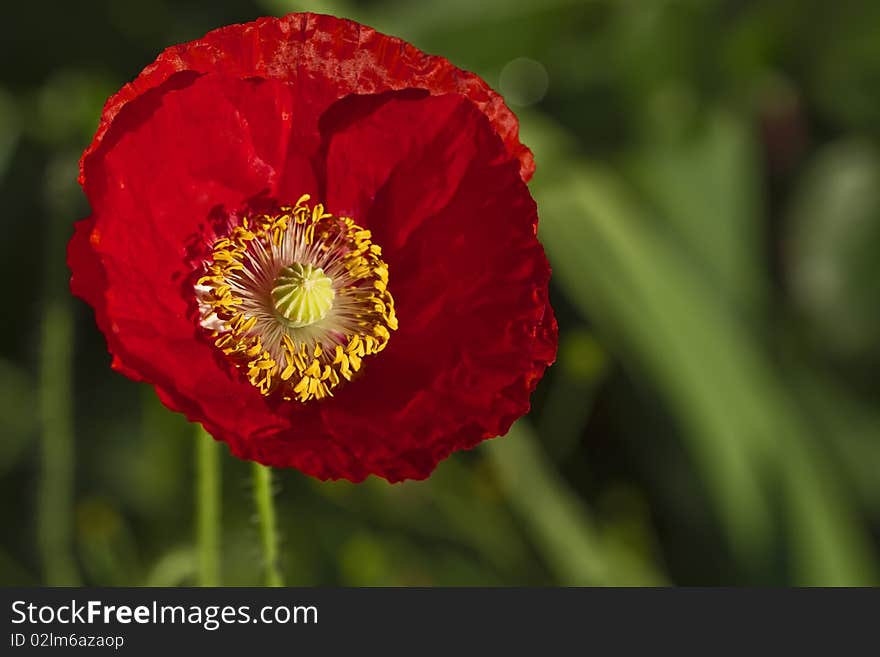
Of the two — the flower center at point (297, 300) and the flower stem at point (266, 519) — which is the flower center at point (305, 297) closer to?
the flower center at point (297, 300)

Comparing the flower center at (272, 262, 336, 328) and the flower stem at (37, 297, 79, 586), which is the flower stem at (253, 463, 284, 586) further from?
the flower stem at (37, 297, 79, 586)

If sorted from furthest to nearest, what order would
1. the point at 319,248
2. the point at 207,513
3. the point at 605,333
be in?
the point at 605,333 < the point at 319,248 < the point at 207,513

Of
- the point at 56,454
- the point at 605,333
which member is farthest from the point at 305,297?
the point at 605,333

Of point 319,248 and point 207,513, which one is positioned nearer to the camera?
point 207,513

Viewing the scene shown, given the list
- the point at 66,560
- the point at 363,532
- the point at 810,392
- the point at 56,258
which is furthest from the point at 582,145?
the point at 66,560

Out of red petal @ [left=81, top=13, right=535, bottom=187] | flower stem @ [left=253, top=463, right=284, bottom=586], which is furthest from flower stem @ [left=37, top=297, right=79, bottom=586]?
red petal @ [left=81, top=13, right=535, bottom=187]

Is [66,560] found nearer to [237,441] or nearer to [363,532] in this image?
[363,532]

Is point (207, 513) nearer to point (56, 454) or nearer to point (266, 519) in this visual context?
point (266, 519)
